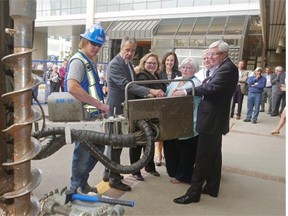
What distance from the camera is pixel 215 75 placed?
3434 millimetres

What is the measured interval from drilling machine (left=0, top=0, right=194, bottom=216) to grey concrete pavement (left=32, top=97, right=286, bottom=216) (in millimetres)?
1026

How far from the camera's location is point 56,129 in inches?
86.7

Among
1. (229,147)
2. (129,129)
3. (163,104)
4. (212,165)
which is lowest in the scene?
(229,147)

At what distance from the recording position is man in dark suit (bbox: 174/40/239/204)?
134 inches

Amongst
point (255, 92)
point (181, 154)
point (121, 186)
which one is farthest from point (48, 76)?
point (121, 186)


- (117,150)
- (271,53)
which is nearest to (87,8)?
(271,53)

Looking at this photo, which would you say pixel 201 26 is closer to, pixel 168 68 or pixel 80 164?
pixel 168 68

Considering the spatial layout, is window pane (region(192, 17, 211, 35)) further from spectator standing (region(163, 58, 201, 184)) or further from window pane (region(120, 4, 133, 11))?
spectator standing (region(163, 58, 201, 184))

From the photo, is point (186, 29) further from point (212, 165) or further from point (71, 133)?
point (71, 133)

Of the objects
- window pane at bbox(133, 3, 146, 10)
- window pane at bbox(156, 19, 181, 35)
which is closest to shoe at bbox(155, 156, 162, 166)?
window pane at bbox(156, 19, 181, 35)

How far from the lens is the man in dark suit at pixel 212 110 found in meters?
3.42

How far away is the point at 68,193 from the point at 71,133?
1.79 ft

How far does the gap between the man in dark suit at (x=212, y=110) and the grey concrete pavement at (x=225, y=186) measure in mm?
242

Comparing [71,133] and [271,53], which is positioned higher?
[271,53]
